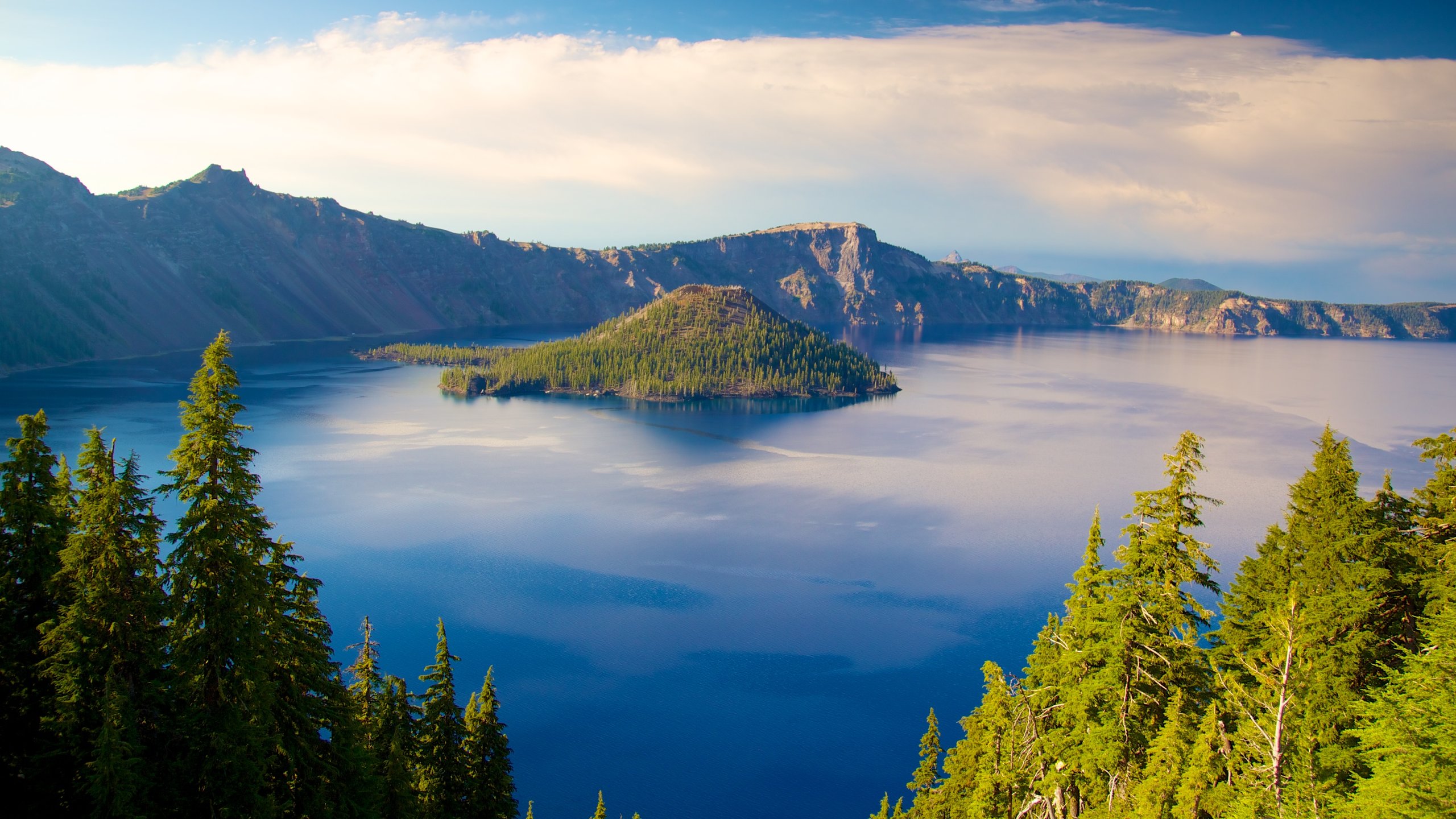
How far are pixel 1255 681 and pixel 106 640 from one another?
91.5 ft

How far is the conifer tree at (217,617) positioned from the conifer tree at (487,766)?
9081 mm

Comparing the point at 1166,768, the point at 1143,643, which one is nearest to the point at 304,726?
the point at 1166,768

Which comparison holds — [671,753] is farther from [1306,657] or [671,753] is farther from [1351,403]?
[1351,403]

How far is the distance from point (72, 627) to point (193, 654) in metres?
2.76

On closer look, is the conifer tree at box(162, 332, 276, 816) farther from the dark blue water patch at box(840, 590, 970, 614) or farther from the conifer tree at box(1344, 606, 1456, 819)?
the dark blue water patch at box(840, 590, 970, 614)

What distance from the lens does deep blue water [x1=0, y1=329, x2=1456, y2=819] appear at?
46094 millimetres

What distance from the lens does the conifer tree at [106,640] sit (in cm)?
1873

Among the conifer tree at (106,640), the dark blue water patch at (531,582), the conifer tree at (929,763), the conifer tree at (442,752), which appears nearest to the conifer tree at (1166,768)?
the conifer tree at (929,763)

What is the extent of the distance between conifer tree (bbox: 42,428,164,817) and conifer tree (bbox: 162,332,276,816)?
1.01 meters

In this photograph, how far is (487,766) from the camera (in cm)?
2825

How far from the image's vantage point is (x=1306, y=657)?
21.6 meters

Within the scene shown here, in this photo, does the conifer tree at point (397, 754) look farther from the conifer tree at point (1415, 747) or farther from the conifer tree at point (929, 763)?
the conifer tree at point (1415, 747)

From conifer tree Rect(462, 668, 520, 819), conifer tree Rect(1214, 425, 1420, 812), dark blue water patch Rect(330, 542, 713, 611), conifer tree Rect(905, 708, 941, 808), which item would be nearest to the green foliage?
conifer tree Rect(462, 668, 520, 819)

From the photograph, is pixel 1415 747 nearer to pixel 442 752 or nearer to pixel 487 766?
pixel 487 766
